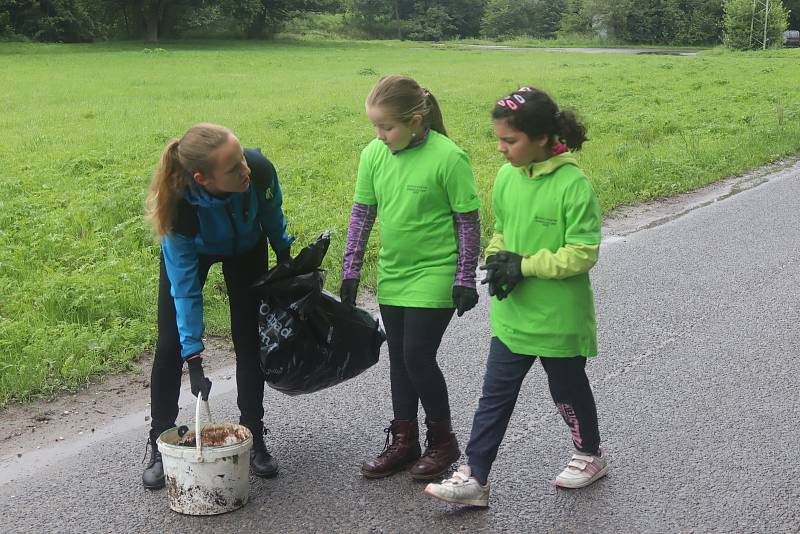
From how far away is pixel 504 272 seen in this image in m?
3.15

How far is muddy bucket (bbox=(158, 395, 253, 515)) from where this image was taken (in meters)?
3.30

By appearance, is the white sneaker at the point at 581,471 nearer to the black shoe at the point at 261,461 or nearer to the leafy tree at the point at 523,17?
the black shoe at the point at 261,461

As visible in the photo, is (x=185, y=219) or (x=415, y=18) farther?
(x=415, y=18)

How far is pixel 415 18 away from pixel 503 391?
8314 cm

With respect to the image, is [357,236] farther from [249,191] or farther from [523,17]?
[523,17]

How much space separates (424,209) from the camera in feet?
11.2

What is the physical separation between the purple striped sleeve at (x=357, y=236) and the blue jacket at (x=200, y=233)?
34 cm

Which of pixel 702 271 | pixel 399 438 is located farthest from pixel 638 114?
pixel 399 438

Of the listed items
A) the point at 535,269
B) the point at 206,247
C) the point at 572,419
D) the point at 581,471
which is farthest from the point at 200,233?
the point at 581,471

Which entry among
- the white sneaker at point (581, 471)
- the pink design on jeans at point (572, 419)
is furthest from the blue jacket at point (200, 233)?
the white sneaker at point (581, 471)

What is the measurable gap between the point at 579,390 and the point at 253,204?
56.4 inches

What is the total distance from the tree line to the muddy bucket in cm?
4782

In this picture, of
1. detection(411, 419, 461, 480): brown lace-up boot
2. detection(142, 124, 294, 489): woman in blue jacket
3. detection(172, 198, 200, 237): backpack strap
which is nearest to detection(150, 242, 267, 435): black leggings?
detection(142, 124, 294, 489): woman in blue jacket

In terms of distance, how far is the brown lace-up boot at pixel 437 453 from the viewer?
3.63 meters
